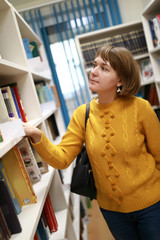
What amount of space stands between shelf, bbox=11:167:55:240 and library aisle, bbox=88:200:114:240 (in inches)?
46.6

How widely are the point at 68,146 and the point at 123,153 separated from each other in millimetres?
303

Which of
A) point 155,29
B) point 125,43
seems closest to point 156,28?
point 155,29

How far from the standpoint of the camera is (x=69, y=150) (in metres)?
1.14

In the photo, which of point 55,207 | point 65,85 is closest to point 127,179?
point 55,207

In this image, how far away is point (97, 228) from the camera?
2.19 m

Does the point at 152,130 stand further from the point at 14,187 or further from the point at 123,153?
the point at 14,187

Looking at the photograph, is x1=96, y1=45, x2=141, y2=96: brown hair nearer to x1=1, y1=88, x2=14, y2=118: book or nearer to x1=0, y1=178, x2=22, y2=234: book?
x1=1, y1=88, x2=14, y2=118: book

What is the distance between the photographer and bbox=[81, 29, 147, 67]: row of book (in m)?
2.51

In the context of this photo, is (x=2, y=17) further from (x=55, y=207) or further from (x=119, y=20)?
(x=119, y=20)

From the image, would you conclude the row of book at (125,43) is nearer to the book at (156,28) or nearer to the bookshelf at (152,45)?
the bookshelf at (152,45)

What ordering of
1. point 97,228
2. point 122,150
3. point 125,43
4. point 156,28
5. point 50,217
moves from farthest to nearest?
point 125,43 < point 97,228 < point 156,28 < point 50,217 < point 122,150

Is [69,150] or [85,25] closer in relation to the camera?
[69,150]

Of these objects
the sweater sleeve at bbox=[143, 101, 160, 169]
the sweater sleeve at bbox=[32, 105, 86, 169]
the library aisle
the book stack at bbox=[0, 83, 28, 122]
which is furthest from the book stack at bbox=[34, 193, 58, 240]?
the library aisle

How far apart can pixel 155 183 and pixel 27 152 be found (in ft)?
2.28
